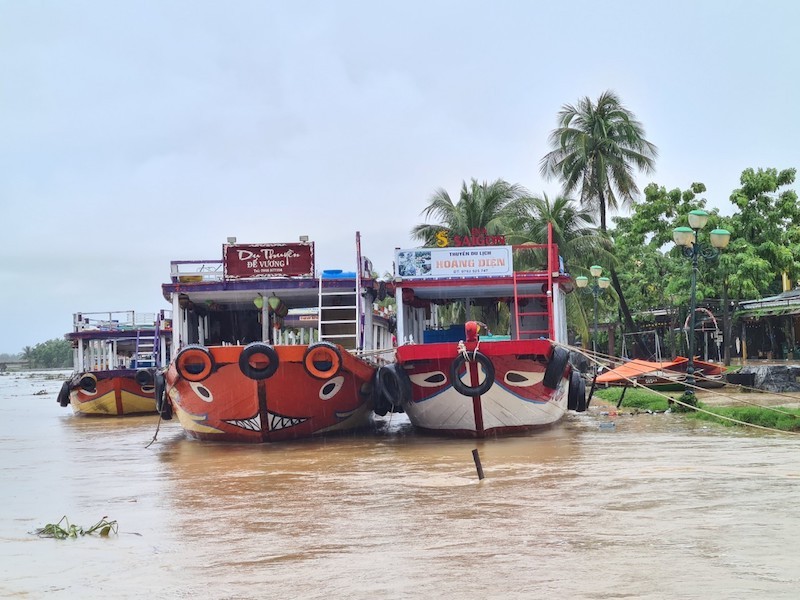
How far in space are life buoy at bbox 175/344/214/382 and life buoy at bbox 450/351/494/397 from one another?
3.82m

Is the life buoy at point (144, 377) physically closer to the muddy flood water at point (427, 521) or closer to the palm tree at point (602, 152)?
the muddy flood water at point (427, 521)

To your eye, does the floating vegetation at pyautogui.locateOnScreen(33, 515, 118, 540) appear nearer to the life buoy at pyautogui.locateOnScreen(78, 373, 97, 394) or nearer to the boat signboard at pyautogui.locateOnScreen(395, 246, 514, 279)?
the boat signboard at pyautogui.locateOnScreen(395, 246, 514, 279)

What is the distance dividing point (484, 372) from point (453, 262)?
3410 mm

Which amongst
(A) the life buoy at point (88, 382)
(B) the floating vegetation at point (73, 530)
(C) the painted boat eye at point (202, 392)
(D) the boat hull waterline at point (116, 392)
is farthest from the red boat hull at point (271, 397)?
(A) the life buoy at point (88, 382)

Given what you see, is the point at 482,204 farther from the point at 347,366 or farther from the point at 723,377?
the point at 347,366

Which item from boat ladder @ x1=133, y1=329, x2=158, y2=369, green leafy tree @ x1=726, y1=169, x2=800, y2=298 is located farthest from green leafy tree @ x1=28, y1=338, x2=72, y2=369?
green leafy tree @ x1=726, y1=169, x2=800, y2=298

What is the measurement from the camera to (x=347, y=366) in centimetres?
1395

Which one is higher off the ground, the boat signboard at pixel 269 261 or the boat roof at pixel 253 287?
the boat signboard at pixel 269 261

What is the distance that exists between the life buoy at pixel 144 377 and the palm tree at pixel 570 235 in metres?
12.7

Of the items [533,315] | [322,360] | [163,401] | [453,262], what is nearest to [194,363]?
[322,360]

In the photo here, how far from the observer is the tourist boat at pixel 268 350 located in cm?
1352

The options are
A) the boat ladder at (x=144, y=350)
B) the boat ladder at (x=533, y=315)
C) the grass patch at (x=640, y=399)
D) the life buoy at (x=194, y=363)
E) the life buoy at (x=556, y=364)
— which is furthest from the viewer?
the boat ladder at (x=144, y=350)

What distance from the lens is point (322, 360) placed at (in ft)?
44.2

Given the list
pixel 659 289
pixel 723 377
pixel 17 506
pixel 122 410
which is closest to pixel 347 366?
pixel 17 506
